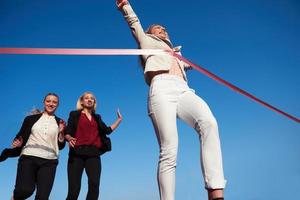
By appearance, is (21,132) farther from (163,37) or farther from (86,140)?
A: (163,37)

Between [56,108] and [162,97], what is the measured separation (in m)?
2.67

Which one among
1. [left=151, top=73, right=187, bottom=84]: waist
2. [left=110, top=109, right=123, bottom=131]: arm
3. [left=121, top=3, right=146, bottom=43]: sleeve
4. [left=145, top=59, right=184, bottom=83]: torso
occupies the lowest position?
[left=151, top=73, right=187, bottom=84]: waist

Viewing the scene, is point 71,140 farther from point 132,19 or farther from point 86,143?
point 132,19

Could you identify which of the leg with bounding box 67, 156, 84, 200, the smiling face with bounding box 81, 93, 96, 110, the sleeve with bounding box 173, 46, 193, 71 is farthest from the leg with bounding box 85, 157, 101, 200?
the sleeve with bounding box 173, 46, 193, 71

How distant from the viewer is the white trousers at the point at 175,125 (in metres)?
2.84

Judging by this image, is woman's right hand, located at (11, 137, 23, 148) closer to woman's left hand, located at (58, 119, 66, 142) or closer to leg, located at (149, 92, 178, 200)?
woman's left hand, located at (58, 119, 66, 142)

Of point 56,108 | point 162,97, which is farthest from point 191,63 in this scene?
point 56,108

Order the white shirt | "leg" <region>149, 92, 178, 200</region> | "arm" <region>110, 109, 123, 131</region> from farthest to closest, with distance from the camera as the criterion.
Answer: "arm" <region>110, 109, 123, 131</region>
the white shirt
"leg" <region>149, 92, 178, 200</region>

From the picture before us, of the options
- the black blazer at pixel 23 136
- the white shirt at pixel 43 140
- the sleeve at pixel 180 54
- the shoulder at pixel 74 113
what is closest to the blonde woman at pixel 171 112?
the sleeve at pixel 180 54

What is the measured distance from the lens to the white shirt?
4.72m

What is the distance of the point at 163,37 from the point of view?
4.01 meters

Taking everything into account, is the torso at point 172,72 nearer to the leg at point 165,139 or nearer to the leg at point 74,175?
the leg at point 165,139

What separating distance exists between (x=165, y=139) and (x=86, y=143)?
2.37m

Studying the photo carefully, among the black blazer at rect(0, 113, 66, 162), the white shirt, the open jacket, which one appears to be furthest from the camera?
the black blazer at rect(0, 113, 66, 162)
